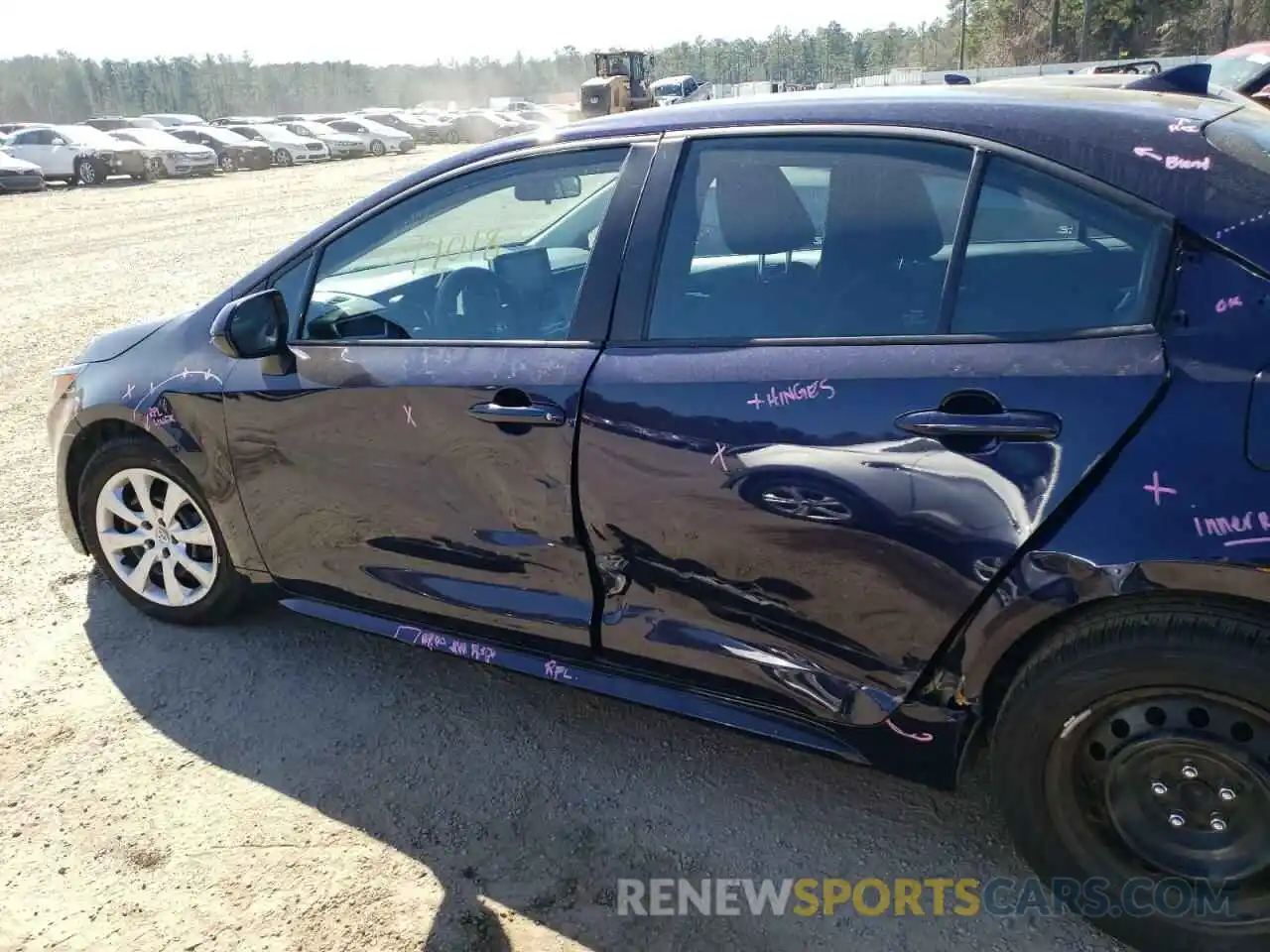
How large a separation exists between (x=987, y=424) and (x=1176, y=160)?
0.66m

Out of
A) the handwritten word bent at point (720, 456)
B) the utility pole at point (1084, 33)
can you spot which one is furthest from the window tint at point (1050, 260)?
the utility pole at point (1084, 33)

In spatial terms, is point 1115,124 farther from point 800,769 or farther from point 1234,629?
point 800,769

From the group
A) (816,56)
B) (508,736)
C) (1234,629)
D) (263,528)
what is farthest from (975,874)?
(816,56)

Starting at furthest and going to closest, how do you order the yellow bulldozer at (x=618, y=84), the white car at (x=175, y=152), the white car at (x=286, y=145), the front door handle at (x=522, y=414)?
the yellow bulldozer at (x=618, y=84) < the white car at (x=286, y=145) < the white car at (x=175, y=152) < the front door handle at (x=522, y=414)

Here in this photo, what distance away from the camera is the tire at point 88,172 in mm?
25670

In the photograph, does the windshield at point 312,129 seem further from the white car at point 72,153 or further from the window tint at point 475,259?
the window tint at point 475,259

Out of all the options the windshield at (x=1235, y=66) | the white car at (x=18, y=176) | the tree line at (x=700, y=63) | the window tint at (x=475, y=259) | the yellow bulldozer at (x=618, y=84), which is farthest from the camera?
the tree line at (x=700, y=63)

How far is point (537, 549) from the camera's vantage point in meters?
2.68

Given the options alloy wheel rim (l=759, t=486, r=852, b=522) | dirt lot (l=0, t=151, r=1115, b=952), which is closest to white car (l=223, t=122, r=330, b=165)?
dirt lot (l=0, t=151, r=1115, b=952)

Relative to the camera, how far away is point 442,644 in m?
2.97

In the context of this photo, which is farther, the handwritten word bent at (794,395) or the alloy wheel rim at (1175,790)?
the handwritten word bent at (794,395)

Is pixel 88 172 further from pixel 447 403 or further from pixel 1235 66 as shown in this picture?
pixel 447 403

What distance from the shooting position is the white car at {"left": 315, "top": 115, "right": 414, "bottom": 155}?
4028 cm

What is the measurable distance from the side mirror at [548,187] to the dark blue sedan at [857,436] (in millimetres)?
11
